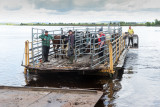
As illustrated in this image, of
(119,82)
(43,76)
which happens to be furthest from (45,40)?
(119,82)

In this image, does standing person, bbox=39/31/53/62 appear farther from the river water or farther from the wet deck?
the wet deck

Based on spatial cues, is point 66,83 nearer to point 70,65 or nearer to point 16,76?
point 70,65

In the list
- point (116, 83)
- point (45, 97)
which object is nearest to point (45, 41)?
point (116, 83)

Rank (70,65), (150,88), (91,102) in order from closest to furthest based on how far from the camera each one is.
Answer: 1. (91,102)
2. (150,88)
3. (70,65)

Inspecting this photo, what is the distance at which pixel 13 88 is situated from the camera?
9250 mm

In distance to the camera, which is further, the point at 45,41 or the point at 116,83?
the point at 45,41

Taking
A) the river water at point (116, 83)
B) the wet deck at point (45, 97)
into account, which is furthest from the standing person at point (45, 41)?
the wet deck at point (45, 97)

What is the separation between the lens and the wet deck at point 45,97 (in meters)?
7.53

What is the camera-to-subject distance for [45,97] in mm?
8250

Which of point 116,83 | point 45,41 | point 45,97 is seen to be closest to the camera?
point 45,97

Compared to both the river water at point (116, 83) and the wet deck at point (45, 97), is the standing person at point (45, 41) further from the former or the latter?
the wet deck at point (45, 97)

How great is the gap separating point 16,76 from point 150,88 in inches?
260

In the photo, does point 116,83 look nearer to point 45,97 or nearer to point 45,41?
point 45,41

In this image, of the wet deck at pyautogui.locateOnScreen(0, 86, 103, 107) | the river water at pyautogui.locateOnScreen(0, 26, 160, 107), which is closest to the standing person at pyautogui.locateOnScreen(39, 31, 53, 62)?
the river water at pyautogui.locateOnScreen(0, 26, 160, 107)
